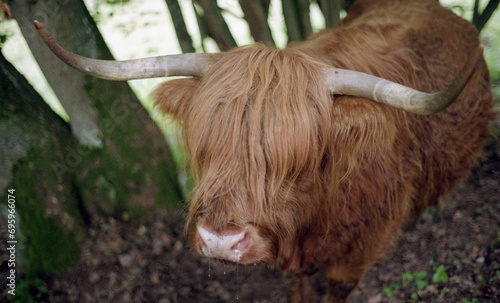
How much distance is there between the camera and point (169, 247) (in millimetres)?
3588

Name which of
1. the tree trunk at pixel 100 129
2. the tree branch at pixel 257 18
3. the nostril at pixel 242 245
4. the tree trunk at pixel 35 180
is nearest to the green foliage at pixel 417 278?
the nostril at pixel 242 245

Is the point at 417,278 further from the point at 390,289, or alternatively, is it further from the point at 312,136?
the point at 312,136

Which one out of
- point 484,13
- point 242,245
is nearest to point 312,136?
point 242,245

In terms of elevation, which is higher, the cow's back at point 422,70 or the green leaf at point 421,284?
the cow's back at point 422,70

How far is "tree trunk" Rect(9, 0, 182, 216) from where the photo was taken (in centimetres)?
308

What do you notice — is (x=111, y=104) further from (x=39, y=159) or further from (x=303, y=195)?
(x=303, y=195)

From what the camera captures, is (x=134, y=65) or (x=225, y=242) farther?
(x=134, y=65)

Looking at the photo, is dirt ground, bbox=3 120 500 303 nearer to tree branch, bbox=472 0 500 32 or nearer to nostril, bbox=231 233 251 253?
nostril, bbox=231 233 251 253

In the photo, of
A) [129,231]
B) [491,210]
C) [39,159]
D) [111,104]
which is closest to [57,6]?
[111,104]

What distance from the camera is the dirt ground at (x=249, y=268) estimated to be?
3.08 metres

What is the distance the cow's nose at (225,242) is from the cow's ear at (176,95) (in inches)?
33.1

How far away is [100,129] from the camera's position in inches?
136

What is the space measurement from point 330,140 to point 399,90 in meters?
0.51

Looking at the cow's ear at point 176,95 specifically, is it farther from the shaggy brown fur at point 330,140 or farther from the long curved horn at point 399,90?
the long curved horn at point 399,90
